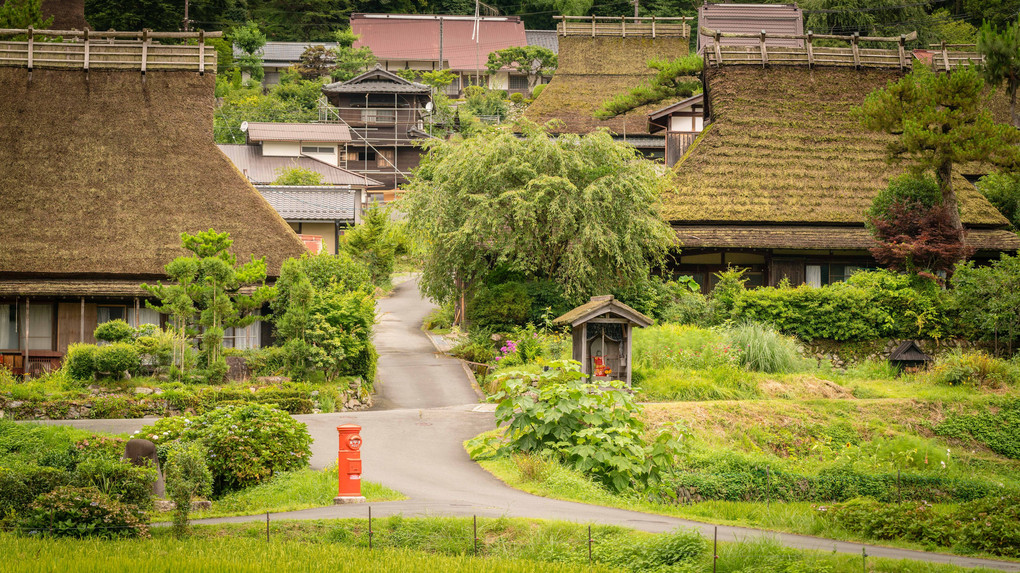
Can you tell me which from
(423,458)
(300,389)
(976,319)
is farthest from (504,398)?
(976,319)

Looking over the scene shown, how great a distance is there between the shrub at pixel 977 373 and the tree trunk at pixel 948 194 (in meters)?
5.19

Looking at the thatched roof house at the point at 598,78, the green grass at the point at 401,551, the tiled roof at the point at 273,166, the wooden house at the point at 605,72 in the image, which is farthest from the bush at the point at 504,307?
the tiled roof at the point at 273,166

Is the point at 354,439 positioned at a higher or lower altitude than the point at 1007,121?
lower

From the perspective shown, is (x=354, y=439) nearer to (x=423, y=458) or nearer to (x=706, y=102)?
(x=423, y=458)

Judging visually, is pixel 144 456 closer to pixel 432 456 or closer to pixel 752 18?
pixel 432 456

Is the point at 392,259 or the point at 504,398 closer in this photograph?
the point at 504,398

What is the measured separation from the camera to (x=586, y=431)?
659 inches

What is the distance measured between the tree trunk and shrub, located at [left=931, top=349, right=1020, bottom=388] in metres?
5.19

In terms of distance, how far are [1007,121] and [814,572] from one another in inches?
1244

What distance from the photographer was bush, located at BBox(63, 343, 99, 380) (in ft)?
74.5

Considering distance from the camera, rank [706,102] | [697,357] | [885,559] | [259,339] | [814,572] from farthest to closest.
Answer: [706,102], [259,339], [697,357], [885,559], [814,572]

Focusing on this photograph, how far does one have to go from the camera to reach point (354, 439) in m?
15.1

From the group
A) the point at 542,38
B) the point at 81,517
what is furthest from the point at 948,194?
the point at 542,38

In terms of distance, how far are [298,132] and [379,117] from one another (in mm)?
8255
